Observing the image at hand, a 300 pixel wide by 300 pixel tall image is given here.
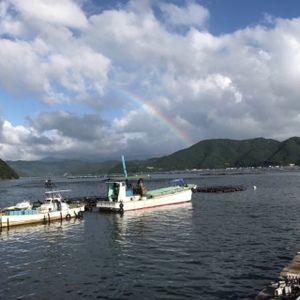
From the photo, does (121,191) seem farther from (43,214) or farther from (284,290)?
(284,290)

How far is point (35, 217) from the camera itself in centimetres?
5528

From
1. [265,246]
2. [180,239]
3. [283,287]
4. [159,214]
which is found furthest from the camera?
[159,214]

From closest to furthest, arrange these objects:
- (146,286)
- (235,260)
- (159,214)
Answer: (146,286) → (235,260) → (159,214)

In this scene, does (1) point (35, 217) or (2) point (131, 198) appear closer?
(1) point (35, 217)

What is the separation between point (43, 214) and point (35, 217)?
1.41 m

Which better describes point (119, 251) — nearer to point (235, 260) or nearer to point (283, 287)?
point (235, 260)

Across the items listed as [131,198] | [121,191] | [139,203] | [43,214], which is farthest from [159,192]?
[43,214]

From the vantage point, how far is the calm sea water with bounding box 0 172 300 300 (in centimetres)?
2442

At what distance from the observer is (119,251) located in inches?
1412

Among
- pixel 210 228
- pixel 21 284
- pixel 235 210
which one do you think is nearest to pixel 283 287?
pixel 21 284

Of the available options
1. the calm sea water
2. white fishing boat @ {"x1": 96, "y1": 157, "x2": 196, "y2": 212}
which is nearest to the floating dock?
the calm sea water

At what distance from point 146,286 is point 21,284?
9.90 m

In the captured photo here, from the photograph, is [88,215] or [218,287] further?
[88,215]

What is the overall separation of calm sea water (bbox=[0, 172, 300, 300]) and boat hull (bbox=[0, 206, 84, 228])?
183cm
